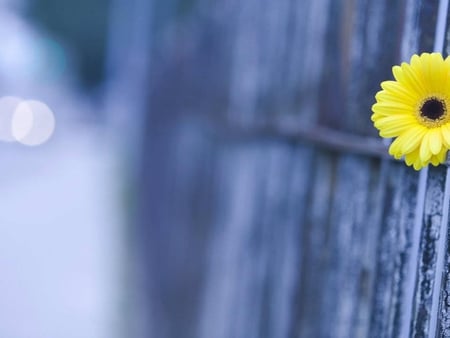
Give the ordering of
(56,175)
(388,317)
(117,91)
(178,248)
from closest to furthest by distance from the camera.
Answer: (388,317), (178,248), (56,175), (117,91)

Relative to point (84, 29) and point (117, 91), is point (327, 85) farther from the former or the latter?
point (84, 29)

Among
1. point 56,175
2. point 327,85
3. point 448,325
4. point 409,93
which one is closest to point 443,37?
point 409,93

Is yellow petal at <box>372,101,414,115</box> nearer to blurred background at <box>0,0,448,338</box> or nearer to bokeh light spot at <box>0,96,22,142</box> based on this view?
blurred background at <box>0,0,448,338</box>

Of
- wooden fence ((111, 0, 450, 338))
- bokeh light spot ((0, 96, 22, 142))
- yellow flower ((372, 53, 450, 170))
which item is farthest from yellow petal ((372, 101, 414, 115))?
bokeh light spot ((0, 96, 22, 142))

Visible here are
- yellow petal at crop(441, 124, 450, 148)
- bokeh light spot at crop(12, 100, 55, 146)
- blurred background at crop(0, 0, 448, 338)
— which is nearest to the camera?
yellow petal at crop(441, 124, 450, 148)

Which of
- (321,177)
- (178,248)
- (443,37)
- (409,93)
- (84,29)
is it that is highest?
(84,29)

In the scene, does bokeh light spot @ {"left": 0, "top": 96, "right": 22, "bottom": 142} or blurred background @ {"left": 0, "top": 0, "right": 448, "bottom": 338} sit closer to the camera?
blurred background @ {"left": 0, "top": 0, "right": 448, "bottom": 338}
